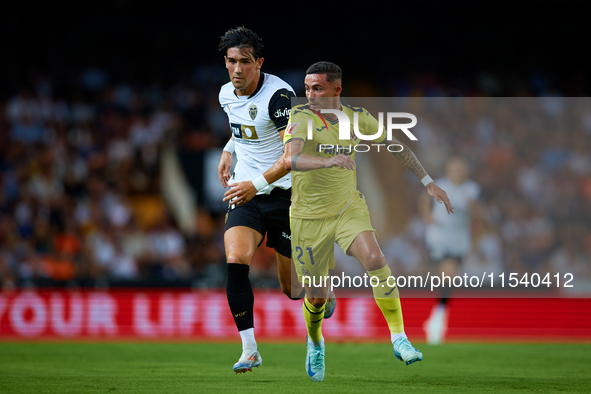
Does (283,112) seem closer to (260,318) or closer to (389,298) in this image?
(389,298)

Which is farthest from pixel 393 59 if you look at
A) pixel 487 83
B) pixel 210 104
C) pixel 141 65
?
pixel 141 65

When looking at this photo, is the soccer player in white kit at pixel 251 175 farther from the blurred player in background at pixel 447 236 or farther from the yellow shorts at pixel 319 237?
the blurred player in background at pixel 447 236

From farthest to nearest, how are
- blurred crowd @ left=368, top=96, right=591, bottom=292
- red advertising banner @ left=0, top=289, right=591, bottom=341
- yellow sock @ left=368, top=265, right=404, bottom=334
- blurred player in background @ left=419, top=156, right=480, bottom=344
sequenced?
blurred crowd @ left=368, top=96, right=591, bottom=292
red advertising banner @ left=0, top=289, right=591, bottom=341
blurred player in background @ left=419, top=156, right=480, bottom=344
yellow sock @ left=368, top=265, right=404, bottom=334

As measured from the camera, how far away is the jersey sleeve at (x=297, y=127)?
5.98 metres

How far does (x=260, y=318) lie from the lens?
11219 mm

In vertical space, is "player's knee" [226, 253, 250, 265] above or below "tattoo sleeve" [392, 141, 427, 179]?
below

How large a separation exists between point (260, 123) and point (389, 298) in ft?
6.10

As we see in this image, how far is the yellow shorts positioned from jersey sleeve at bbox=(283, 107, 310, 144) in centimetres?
72

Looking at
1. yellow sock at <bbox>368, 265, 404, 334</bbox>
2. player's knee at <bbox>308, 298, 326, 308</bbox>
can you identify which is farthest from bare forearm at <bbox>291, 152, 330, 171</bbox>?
player's knee at <bbox>308, 298, 326, 308</bbox>

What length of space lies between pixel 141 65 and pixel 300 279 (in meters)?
11.6

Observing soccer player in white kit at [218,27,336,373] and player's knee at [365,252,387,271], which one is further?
soccer player in white kit at [218,27,336,373]

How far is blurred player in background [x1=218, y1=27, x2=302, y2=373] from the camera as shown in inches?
242

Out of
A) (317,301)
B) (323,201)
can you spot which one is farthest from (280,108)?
(317,301)

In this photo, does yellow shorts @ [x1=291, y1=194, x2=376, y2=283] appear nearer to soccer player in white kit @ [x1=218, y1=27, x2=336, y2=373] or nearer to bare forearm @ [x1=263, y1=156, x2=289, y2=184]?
soccer player in white kit @ [x1=218, y1=27, x2=336, y2=373]
